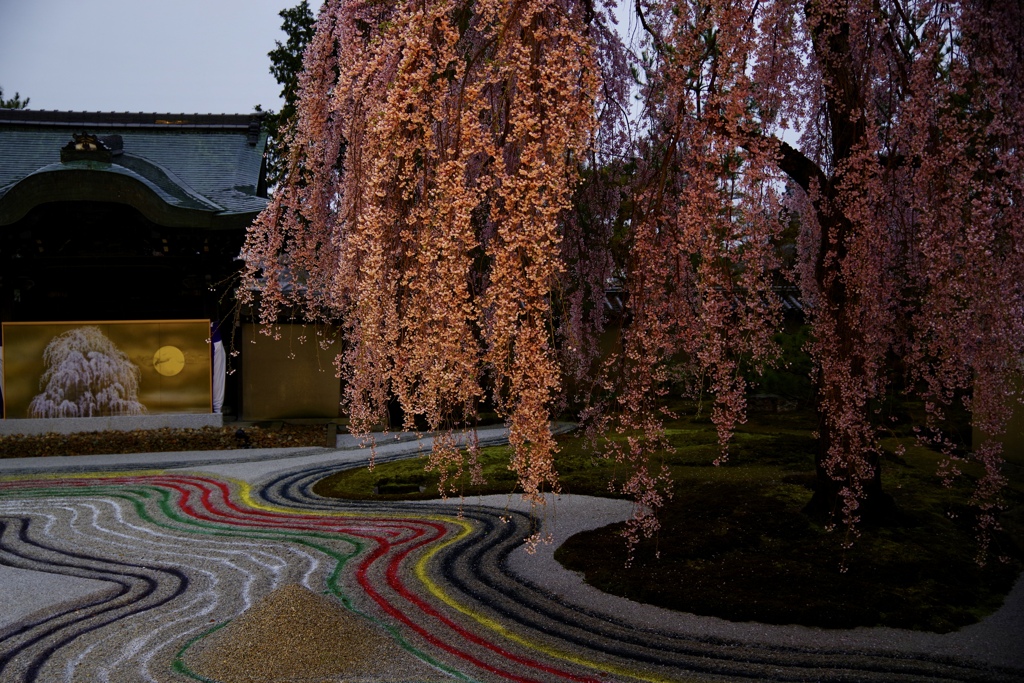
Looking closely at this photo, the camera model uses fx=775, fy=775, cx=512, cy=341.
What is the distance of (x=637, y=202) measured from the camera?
335cm

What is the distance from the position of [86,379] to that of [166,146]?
16.0 ft

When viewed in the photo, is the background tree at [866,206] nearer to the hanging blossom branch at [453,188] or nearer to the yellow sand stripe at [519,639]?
the hanging blossom branch at [453,188]

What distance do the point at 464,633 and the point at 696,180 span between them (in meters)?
2.52

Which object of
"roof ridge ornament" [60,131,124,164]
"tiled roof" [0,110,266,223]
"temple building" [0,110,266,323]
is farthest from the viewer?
"tiled roof" [0,110,266,223]

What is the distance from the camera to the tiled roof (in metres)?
11.9

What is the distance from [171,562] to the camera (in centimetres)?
527

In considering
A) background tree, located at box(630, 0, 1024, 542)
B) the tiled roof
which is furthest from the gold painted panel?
background tree, located at box(630, 0, 1024, 542)

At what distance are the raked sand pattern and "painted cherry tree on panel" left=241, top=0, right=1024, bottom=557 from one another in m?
0.84

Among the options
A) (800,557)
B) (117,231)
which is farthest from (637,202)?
(117,231)

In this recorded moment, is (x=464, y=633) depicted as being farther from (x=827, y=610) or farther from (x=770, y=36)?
(x=770, y=36)

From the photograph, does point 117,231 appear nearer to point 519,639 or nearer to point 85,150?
point 85,150

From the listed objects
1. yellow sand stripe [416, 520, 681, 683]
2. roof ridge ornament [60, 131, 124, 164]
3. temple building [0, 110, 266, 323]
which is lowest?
yellow sand stripe [416, 520, 681, 683]

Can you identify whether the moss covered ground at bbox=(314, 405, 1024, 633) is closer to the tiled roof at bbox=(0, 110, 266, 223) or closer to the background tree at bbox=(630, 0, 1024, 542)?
the background tree at bbox=(630, 0, 1024, 542)

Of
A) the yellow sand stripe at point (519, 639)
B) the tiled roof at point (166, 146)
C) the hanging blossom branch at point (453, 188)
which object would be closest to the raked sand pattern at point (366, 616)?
the yellow sand stripe at point (519, 639)
